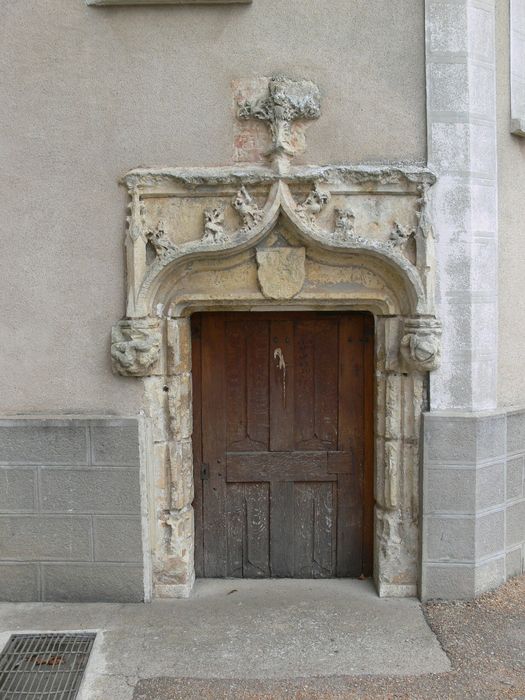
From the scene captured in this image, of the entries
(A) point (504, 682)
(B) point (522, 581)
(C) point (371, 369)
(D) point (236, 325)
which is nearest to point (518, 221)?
(C) point (371, 369)

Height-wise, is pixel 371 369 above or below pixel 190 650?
above

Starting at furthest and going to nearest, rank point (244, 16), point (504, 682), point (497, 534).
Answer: point (497, 534) → point (244, 16) → point (504, 682)

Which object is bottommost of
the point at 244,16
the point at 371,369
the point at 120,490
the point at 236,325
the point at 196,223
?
the point at 120,490

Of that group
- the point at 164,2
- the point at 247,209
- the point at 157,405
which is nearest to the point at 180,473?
the point at 157,405

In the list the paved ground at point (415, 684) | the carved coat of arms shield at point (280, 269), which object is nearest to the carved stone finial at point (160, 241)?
the carved coat of arms shield at point (280, 269)

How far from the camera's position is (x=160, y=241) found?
4.20m

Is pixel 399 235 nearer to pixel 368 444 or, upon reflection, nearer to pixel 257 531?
pixel 368 444

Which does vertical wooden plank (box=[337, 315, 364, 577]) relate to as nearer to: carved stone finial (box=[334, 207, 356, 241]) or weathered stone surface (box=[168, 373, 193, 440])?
carved stone finial (box=[334, 207, 356, 241])

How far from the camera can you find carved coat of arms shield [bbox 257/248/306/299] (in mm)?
4293

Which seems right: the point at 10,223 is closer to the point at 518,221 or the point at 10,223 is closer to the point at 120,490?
the point at 120,490

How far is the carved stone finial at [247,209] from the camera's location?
4.18 metres

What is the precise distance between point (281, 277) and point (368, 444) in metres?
1.37

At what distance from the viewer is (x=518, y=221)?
452 centimetres

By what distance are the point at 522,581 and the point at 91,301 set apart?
353 cm
